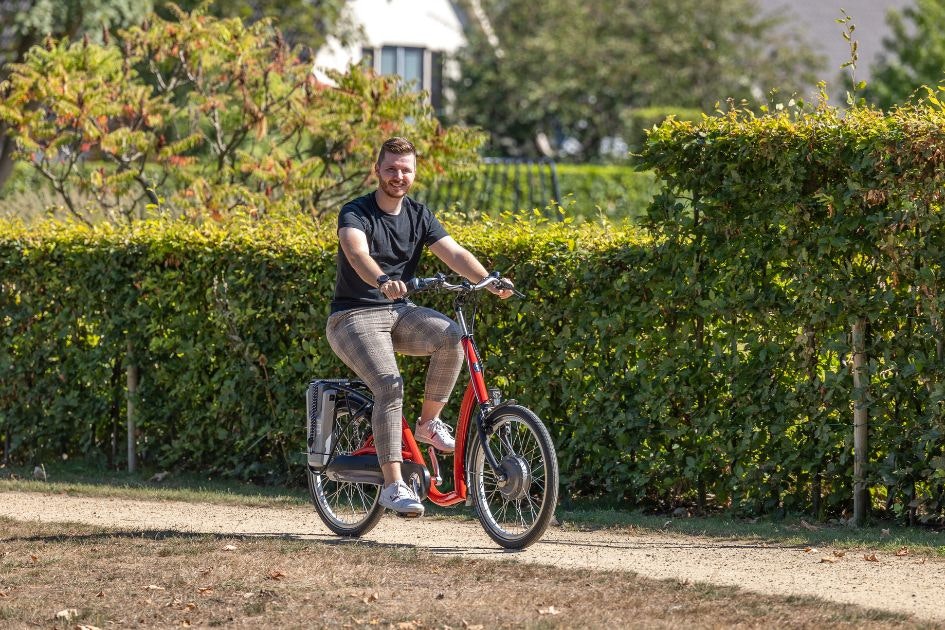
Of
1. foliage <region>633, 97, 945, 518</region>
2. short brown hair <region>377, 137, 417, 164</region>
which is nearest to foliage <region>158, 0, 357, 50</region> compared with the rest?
foliage <region>633, 97, 945, 518</region>

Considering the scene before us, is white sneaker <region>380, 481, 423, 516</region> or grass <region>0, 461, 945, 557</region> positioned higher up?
white sneaker <region>380, 481, 423, 516</region>

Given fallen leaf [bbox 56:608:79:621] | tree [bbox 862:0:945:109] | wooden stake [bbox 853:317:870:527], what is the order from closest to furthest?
1. fallen leaf [bbox 56:608:79:621]
2. wooden stake [bbox 853:317:870:527]
3. tree [bbox 862:0:945:109]

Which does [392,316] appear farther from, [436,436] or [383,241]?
[436,436]

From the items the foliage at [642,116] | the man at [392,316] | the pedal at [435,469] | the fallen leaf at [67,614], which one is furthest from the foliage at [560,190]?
the fallen leaf at [67,614]

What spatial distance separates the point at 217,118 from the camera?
1340cm

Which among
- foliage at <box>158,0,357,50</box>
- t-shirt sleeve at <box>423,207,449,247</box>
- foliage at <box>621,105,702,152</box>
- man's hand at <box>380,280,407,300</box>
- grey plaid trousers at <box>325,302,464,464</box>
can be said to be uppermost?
foliage at <box>158,0,357,50</box>

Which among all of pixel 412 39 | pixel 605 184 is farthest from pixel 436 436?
pixel 412 39

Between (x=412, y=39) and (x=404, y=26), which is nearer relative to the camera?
(x=404, y=26)

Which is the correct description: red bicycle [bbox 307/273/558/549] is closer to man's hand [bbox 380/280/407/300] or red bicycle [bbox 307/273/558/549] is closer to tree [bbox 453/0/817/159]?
man's hand [bbox 380/280/407/300]

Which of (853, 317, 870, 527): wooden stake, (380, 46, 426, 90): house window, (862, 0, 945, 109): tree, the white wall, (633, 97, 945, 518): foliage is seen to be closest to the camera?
(633, 97, 945, 518): foliage

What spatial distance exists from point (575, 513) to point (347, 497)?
1379 mm

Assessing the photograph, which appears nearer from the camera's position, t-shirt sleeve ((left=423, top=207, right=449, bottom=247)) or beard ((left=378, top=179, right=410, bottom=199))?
beard ((left=378, top=179, right=410, bottom=199))

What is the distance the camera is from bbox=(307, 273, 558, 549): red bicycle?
22.2 ft

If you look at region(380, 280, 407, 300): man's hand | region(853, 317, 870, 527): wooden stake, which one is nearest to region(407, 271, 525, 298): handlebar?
region(380, 280, 407, 300): man's hand
